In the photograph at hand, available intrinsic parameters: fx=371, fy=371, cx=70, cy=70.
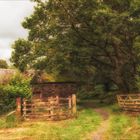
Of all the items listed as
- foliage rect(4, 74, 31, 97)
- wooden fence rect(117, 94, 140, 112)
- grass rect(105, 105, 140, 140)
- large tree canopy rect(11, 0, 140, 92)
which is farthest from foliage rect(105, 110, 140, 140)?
large tree canopy rect(11, 0, 140, 92)

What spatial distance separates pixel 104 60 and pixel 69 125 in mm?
20135

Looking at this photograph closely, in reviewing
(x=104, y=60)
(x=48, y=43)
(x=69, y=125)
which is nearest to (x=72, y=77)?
(x=104, y=60)

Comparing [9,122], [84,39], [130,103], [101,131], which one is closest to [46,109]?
[9,122]

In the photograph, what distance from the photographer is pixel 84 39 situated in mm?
39781

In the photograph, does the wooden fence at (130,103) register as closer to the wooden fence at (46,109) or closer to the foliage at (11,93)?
the wooden fence at (46,109)

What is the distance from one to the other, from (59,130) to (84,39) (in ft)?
59.5

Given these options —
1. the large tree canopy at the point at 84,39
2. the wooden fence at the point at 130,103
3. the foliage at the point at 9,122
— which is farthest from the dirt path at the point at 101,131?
the large tree canopy at the point at 84,39

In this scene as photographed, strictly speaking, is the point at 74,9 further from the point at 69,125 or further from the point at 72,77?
the point at 69,125

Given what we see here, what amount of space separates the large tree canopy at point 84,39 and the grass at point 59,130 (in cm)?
1150

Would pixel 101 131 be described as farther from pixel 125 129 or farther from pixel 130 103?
pixel 130 103

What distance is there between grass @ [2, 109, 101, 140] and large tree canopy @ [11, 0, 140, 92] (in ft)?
37.7

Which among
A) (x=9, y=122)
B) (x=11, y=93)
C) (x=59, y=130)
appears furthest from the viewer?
(x=11, y=93)

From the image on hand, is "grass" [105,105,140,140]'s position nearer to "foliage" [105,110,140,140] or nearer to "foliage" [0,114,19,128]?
"foliage" [105,110,140,140]

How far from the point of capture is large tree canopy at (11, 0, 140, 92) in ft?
119
